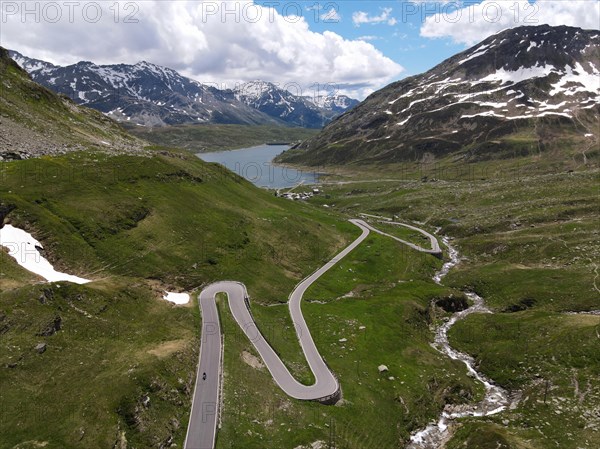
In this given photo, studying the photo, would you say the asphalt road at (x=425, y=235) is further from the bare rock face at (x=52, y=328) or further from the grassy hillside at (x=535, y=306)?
the bare rock face at (x=52, y=328)

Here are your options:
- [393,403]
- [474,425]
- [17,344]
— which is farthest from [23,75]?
[474,425]

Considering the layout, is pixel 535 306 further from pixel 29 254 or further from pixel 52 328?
pixel 29 254

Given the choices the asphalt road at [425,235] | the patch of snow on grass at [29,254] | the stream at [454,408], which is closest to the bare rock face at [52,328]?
the patch of snow on grass at [29,254]

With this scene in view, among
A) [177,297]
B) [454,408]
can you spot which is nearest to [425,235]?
[454,408]

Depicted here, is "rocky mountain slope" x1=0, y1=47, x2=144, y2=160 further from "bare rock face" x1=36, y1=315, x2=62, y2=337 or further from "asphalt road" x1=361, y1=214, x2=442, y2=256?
"asphalt road" x1=361, y1=214, x2=442, y2=256

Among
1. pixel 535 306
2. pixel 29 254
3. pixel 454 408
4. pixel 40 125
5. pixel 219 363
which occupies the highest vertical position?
pixel 40 125

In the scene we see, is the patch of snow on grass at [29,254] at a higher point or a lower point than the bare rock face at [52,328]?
higher

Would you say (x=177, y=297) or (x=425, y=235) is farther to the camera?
(x=425, y=235)
